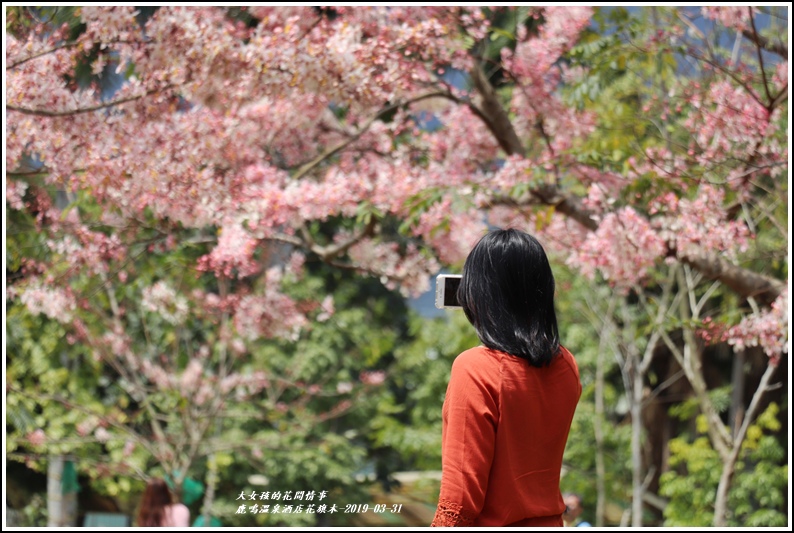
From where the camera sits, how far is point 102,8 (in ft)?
9.42

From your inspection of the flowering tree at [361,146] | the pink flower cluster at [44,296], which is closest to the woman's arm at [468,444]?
the flowering tree at [361,146]

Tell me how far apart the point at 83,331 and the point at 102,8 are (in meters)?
3.24

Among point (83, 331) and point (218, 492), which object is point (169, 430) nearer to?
point (218, 492)

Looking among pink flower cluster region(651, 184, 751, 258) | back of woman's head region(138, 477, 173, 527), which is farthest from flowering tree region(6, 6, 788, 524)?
back of woman's head region(138, 477, 173, 527)

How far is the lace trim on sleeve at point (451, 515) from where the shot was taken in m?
A: 1.23

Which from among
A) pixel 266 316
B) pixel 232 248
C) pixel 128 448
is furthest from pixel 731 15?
pixel 128 448

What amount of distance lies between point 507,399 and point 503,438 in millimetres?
67

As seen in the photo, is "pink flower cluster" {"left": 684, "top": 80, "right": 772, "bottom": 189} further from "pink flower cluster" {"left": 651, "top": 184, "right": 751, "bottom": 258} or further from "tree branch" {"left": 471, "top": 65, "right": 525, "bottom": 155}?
"tree branch" {"left": 471, "top": 65, "right": 525, "bottom": 155}

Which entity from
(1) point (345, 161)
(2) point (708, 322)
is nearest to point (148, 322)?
(1) point (345, 161)

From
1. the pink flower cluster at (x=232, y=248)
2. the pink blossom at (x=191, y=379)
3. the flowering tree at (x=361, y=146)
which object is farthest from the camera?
the pink blossom at (x=191, y=379)

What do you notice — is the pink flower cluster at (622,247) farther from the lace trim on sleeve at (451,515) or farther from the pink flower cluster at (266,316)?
the lace trim on sleeve at (451,515)

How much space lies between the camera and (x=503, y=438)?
129 cm

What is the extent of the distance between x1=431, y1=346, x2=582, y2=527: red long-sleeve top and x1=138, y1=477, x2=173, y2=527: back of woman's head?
2618mm

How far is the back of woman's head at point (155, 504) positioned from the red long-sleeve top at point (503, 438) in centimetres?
262
